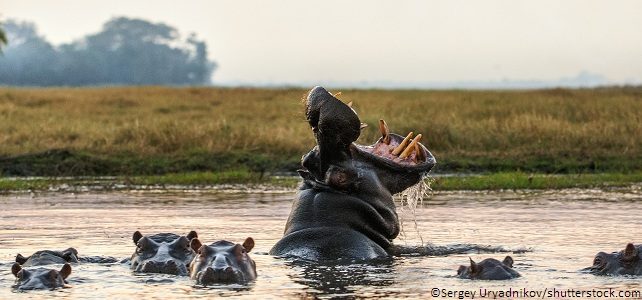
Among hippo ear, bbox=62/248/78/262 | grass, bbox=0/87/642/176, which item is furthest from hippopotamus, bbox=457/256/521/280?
grass, bbox=0/87/642/176

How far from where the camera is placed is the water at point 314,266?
7.75 m

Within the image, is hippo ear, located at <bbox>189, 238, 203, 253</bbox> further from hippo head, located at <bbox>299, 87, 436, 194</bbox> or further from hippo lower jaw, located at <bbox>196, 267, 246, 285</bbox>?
hippo head, located at <bbox>299, 87, 436, 194</bbox>

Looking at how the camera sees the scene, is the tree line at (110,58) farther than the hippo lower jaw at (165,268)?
Yes

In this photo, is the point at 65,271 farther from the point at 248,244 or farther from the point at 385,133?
the point at 385,133

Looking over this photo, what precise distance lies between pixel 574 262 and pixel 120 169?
10930 mm

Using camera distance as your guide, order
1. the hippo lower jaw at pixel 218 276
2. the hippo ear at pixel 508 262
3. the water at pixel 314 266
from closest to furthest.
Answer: the hippo lower jaw at pixel 218 276 → the water at pixel 314 266 → the hippo ear at pixel 508 262

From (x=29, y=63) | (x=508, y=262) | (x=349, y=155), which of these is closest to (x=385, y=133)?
(x=349, y=155)

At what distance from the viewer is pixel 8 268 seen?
8.71 metres

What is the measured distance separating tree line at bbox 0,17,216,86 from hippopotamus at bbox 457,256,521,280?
11019cm

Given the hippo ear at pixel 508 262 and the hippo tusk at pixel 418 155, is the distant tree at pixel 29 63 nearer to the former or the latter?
the hippo tusk at pixel 418 155

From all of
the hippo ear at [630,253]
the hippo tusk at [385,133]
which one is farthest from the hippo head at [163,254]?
→ the hippo ear at [630,253]

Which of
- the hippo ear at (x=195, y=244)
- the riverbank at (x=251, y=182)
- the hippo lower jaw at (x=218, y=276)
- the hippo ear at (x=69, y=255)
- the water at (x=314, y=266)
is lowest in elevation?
the riverbank at (x=251, y=182)

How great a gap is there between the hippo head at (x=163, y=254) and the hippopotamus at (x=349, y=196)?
614mm

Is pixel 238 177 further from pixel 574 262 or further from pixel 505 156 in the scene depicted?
pixel 574 262
